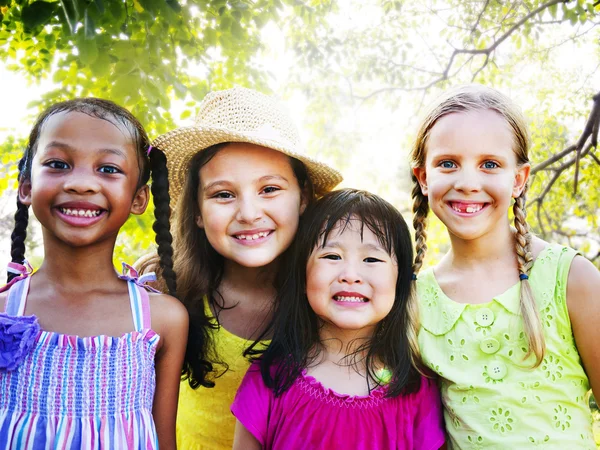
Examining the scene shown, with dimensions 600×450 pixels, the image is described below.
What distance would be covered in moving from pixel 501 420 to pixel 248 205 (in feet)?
3.64

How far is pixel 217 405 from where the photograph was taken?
2.18m

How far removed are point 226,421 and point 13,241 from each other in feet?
3.45

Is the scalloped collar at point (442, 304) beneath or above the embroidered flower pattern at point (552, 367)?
above

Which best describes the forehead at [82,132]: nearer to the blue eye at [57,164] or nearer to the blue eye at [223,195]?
the blue eye at [57,164]

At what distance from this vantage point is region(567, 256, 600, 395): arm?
176 cm

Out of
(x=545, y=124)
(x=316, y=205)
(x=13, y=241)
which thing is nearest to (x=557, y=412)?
(x=316, y=205)

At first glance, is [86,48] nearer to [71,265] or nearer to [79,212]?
[79,212]

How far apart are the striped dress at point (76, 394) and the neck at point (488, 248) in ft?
3.86

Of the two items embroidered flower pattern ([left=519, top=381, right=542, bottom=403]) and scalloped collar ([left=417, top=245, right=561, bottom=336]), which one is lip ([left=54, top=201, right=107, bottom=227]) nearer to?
scalloped collar ([left=417, top=245, right=561, bottom=336])

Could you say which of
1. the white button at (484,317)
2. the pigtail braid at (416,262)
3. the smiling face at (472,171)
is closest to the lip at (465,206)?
the smiling face at (472,171)

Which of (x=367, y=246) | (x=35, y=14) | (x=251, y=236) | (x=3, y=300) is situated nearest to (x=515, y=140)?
(x=367, y=246)

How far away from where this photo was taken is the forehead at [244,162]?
201 cm

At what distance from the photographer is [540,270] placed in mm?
1877

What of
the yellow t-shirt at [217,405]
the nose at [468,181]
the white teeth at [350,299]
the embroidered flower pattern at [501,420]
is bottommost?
the yellow t-shirt at [217,405]
